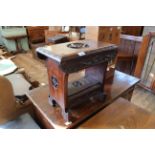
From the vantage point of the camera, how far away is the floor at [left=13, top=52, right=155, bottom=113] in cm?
209

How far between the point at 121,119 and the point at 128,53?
199 cm

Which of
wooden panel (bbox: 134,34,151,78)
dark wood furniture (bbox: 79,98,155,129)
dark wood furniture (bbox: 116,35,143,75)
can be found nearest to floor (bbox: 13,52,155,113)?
wooden panel (bbox: 134,34,151,78)

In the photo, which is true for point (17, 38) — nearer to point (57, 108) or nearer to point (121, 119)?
point (57, 108)

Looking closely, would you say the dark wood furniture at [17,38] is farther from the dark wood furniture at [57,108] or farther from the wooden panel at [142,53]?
the dark wood furniture at [57,108]

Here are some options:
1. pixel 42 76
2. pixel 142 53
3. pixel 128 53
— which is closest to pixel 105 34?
pixel 142 53

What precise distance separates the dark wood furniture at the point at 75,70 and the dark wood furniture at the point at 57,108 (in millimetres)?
39

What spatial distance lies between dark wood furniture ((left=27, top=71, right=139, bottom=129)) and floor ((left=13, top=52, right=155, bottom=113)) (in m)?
1.00

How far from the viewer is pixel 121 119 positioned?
2.80 ft

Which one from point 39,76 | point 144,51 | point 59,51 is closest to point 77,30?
point 39,76

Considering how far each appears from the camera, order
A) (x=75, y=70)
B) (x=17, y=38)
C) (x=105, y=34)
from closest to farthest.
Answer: (x=75, y=70), (x=105, y=34), (x=17, y=38)

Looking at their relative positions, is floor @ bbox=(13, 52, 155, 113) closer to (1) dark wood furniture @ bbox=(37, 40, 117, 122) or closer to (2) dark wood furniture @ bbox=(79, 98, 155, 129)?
(2) dark wood furniture @ bbox=(79, 98, 155, 129)

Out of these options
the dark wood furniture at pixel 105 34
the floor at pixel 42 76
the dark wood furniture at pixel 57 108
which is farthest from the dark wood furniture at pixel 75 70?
the floor at pixel 42 76

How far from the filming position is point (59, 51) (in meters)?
0.72
